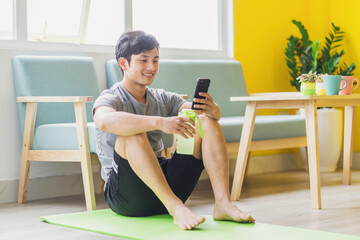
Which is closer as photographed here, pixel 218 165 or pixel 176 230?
pixel 176 230

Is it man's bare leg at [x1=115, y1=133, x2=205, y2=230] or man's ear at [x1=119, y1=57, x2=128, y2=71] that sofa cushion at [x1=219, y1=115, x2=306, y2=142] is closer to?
man's ear at [x1=119, y1=57, x2=128, y2=71]

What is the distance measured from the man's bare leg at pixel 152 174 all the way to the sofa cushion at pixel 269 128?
1313mm

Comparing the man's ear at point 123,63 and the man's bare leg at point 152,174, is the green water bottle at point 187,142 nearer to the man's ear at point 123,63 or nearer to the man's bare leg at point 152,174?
the man's bare leg at point 152,174

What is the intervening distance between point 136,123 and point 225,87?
216cm

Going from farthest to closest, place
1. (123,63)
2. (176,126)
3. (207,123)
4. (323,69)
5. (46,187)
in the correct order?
(323,69), (46,187), (123,63), (207,123), (176,126)

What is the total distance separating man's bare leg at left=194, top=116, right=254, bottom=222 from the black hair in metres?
0.38

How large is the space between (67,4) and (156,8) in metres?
0.69

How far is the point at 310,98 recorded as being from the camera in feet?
9.45

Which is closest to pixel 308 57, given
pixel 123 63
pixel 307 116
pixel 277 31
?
pixel 277 31

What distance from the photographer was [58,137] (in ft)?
9.98

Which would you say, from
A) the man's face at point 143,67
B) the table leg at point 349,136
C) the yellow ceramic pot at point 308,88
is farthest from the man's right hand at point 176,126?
the table leg at point 349,136

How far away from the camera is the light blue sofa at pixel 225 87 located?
3.51 meters

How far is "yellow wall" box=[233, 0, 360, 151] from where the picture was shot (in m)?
4.64

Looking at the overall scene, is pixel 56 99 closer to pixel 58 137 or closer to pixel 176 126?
pixel 58 137
